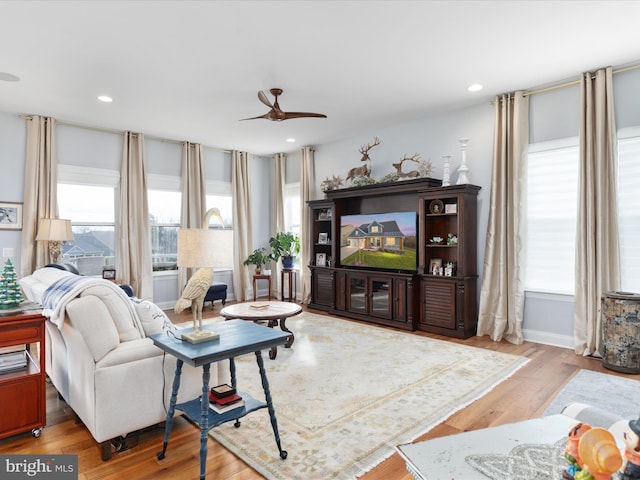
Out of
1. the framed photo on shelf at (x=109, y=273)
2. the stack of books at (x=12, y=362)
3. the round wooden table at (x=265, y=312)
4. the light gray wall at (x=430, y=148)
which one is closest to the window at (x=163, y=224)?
the light gray wall at (x=430, y=148)

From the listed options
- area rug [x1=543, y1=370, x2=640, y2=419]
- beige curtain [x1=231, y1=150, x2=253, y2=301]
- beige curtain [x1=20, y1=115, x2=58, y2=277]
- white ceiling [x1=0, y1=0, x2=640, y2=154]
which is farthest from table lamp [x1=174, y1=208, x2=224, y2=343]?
beige curtain [x1=231, y1=150, x2=253, y2=301]

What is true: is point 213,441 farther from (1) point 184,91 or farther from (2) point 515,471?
(1) point 184,91

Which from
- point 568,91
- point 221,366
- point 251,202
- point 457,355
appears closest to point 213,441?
point 221,366

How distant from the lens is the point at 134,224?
613cm

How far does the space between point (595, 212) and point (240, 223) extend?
561 cm

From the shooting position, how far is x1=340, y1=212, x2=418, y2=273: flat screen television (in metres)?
5.26

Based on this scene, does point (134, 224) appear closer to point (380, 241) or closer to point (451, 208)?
point (380, 241)

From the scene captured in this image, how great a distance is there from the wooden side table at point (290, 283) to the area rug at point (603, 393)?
15.1 feet

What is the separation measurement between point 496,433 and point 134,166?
21.0 feet

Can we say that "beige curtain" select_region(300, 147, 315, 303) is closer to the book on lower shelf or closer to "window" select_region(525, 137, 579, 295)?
"window" select_region(525, 137, 579, 295)

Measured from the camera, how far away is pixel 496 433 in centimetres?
103

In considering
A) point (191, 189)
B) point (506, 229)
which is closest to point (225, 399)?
point (506, 229)

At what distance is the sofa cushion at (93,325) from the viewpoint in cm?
214
